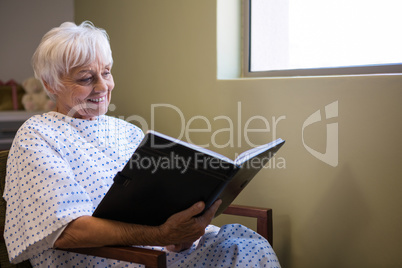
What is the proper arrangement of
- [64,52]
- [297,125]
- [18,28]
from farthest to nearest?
[18,28] → [297,125] → [64,52]

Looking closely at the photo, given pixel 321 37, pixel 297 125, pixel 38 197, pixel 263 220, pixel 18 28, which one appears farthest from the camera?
pixel 18 28

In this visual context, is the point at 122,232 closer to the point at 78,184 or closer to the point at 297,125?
the point at 78,184

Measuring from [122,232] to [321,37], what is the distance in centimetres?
119

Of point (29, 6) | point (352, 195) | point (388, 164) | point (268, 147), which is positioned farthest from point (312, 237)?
point (29, 6)

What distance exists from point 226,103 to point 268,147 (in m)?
0.71

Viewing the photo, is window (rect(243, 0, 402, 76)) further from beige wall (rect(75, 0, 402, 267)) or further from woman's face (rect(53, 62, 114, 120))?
woman's face (rect(53, 62, 114, 120))

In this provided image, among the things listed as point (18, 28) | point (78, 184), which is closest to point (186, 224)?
point (78, 184)

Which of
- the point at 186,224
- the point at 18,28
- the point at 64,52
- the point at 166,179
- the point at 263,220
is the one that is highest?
the point at 18,28

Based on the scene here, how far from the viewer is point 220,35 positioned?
199cm

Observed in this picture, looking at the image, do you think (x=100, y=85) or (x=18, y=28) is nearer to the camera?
(x=100, y=85)

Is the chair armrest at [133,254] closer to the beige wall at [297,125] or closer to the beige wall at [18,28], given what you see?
the beige wall at [297,125]

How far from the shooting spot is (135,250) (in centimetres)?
119

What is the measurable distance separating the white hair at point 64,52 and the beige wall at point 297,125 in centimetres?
60

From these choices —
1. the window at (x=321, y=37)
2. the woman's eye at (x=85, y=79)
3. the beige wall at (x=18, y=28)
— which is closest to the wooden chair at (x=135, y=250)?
the woman's eye at (x=85, y=79)
